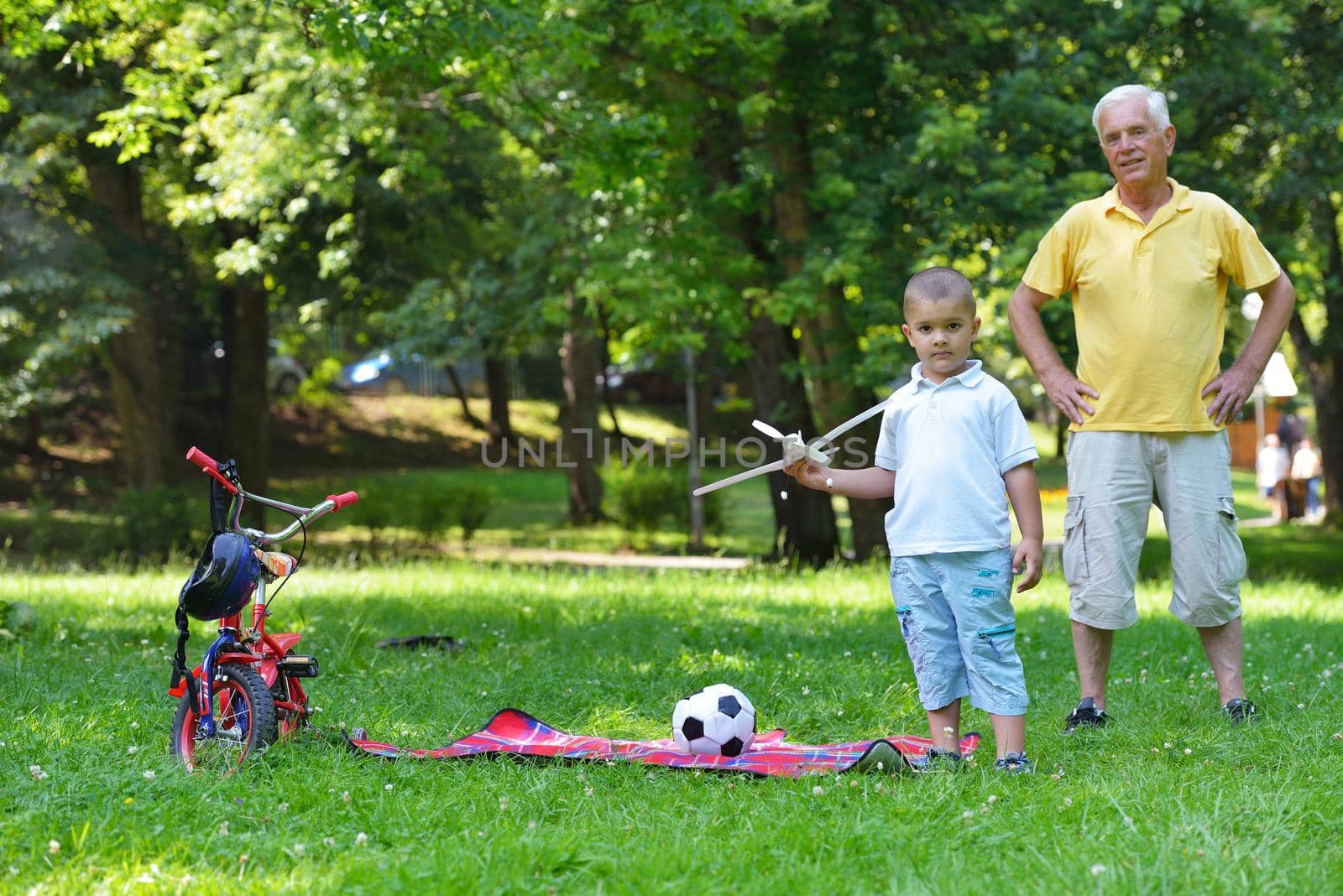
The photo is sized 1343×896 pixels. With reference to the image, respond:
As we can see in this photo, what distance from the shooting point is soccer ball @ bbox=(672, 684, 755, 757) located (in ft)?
14.1

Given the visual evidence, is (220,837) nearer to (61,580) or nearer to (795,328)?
(61,580)

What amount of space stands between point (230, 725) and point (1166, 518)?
3.35 meters

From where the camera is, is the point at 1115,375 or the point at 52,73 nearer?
the point at 1115,375

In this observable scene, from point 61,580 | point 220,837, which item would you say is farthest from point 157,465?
point 220,837

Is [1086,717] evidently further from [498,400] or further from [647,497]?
[498,400]

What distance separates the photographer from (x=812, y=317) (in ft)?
37.1

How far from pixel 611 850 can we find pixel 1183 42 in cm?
1044

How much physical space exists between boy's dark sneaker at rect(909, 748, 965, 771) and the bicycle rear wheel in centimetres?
202

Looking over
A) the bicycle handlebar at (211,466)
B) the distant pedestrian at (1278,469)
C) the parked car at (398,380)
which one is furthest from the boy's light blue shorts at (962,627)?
the parked car at (398,380)

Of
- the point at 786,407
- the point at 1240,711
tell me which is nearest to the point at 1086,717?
the point at 1240,711

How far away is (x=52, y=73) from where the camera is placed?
48.3 ft

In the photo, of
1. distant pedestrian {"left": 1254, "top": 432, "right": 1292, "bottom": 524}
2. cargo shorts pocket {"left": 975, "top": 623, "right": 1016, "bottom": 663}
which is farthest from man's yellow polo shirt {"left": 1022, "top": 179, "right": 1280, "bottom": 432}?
distant pedestrian {"left": 1254, "top": 432, "right": 1292, "bottom": 524}

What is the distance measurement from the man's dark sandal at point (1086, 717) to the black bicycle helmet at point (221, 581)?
2.88 metres

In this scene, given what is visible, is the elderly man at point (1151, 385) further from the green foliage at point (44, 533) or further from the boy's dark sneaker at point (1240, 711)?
the green foliage at point (44, 533)
